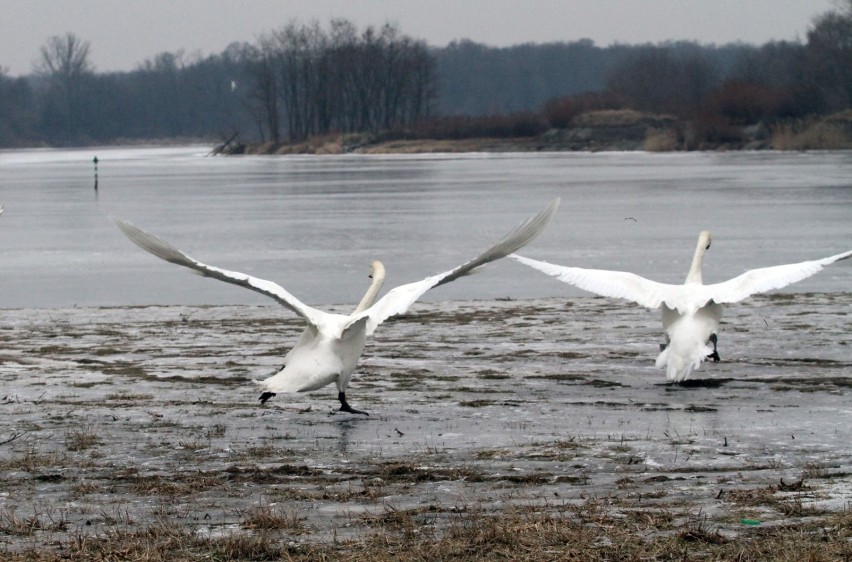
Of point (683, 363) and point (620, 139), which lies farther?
point (620, 139)

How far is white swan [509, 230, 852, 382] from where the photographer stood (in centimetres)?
833

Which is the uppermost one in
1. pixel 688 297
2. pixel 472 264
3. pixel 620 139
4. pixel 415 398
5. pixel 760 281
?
pixel 472 264

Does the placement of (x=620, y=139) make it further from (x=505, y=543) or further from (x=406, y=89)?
(x=505, y=543)

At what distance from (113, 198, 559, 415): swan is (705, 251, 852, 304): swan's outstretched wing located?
2.10 meters

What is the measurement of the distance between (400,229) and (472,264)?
647 inches

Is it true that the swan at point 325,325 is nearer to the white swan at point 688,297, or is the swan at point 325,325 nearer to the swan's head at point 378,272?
the swan's head at point 378,272

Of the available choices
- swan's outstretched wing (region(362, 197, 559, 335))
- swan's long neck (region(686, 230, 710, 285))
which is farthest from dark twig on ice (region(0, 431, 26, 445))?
swan's long neck (region(686, 230, 710, 285))

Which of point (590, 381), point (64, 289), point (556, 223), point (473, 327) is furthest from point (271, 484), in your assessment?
point (556, 223)

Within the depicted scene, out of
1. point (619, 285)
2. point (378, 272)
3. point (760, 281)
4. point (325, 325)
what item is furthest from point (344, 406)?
point (760, 281)

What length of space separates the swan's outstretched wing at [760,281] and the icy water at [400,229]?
238 inches

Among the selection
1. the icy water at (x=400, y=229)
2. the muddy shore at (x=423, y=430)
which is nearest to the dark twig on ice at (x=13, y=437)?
the muddy shore at (x=423, y=430)

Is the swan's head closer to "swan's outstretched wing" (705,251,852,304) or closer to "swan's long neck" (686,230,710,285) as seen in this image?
"swan's outstretched wing" (705,251,852,304)

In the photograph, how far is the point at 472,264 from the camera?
22.0ft

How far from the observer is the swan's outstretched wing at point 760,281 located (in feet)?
27.9
